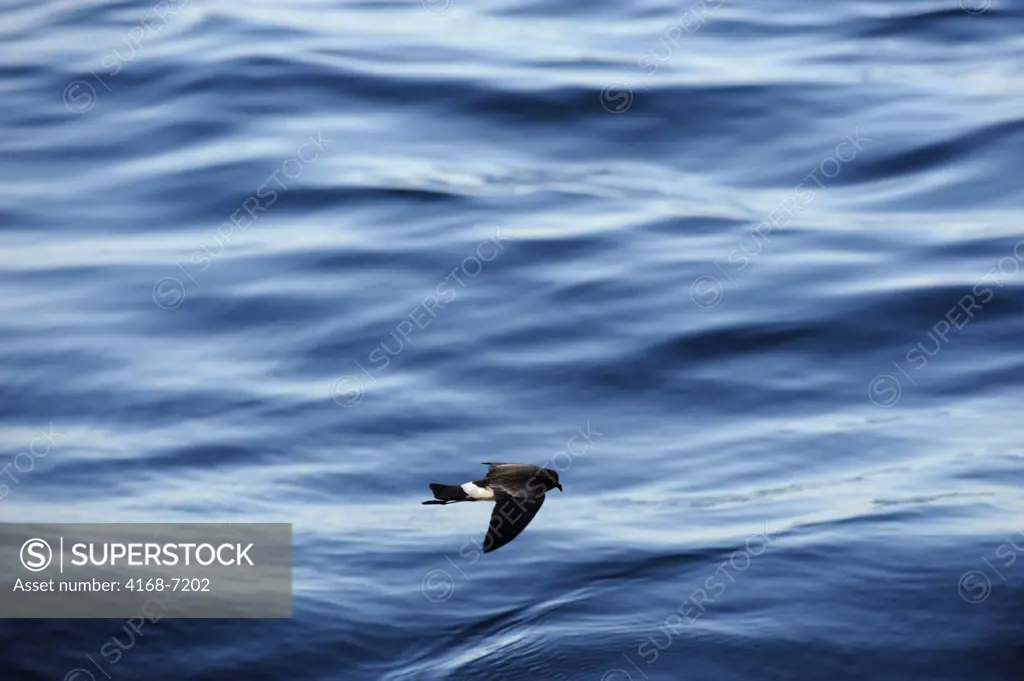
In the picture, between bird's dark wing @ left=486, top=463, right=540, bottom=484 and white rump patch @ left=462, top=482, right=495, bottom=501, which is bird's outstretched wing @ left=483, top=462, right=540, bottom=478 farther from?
white rump patch @ left=462, top=482, right=495, bottom=501

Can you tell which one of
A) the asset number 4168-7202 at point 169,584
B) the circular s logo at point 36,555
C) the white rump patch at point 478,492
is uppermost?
the circular s logo at point 36,555

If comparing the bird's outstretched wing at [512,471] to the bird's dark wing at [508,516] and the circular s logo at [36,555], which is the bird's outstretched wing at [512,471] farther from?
the circular s logo at [36,555]

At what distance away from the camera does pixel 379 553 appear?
12.1 meters

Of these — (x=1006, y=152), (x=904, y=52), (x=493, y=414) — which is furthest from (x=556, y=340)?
(x=904, y=52)

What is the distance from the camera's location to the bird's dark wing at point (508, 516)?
7.55m

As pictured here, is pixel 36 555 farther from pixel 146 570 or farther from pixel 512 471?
pixel 512 471

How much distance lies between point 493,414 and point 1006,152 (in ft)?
30.6

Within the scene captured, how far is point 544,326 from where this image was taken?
54.1 feet

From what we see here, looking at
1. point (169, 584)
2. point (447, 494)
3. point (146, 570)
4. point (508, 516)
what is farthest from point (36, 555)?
point (508, 516)

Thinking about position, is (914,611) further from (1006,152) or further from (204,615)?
(1006,152)

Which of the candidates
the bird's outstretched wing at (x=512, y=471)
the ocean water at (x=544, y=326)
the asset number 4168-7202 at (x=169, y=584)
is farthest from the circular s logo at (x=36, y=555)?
the bird's outstretched wing at (x=512, y=471)

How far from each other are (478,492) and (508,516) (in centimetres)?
30

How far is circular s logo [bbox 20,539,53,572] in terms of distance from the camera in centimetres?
1213

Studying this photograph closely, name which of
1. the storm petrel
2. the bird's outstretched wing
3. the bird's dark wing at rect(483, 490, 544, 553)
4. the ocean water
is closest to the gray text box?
the ocean water
